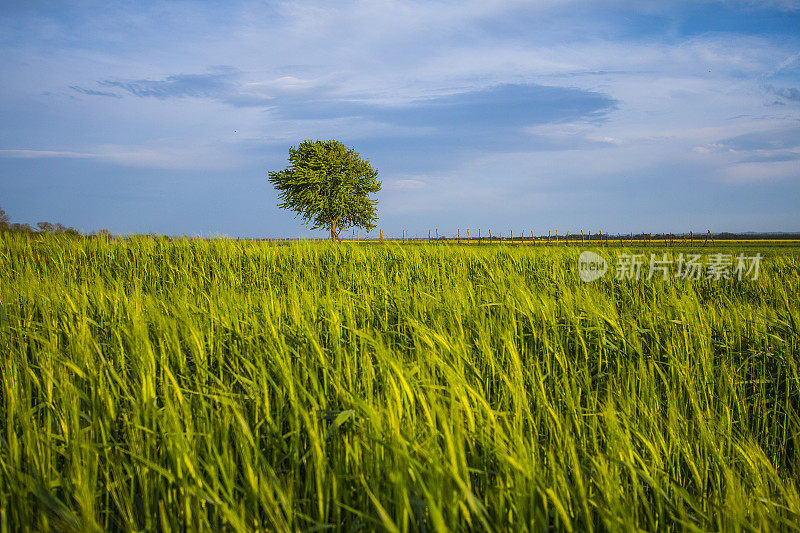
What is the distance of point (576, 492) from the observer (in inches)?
62.2

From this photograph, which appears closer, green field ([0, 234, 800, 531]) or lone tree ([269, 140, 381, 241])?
green field ([0, 234, 800, 531])

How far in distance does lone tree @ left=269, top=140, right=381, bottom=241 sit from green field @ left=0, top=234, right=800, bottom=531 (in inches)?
1895

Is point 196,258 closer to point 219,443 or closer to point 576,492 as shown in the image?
point 219,443

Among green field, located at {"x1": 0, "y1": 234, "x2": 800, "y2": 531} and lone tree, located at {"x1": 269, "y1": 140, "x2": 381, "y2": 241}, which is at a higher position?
lone tree, located at {"x1": 269, "y1": 140, "x2": 381, "y2": 241}

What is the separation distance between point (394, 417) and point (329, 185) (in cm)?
5379

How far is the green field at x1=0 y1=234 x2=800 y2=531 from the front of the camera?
149 cm

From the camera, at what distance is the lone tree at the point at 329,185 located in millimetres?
53344

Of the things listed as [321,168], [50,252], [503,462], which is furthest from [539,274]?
[321,168]

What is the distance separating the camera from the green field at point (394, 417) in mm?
1485

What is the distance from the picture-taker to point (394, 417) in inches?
64.1

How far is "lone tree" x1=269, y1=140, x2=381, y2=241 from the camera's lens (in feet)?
175

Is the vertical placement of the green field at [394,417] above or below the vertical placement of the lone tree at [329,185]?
below

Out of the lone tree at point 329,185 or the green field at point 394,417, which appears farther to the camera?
the lone tree at point 329,185

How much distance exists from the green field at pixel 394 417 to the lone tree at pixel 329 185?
4814 centimetres
